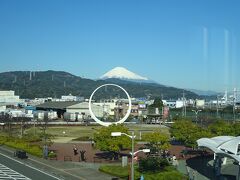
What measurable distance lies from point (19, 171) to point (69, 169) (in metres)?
4.66

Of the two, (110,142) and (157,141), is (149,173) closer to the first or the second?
(110,142)

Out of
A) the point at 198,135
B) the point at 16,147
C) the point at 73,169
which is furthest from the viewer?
the point at 16,147

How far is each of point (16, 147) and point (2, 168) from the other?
1654cm

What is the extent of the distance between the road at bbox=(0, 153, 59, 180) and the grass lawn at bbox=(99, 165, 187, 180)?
5.01 m

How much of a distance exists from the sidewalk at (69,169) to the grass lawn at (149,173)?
0.70m

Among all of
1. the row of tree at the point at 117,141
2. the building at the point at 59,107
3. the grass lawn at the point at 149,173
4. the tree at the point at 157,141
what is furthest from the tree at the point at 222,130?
the building at the point at 59,107

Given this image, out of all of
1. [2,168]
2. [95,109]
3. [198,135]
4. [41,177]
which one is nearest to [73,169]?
[41,177]

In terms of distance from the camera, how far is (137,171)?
3678 centimetres

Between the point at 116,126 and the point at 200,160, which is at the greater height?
the point at 116,126

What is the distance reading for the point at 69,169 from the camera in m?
41.0

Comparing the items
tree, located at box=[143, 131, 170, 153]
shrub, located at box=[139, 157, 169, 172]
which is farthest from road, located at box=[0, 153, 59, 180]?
tree, located at box=[143, 131, 170, 153]

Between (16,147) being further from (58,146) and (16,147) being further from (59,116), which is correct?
(59,116)

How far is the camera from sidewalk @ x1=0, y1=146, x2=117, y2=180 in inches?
1468

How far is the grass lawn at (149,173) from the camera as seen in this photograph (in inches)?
1302
